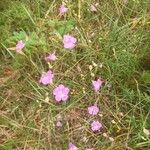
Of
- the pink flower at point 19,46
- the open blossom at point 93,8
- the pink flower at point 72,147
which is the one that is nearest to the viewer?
the pink flower at point 72,147

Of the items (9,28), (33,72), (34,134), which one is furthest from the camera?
(9,28)

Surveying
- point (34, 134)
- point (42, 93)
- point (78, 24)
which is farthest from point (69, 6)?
point (34, 134)

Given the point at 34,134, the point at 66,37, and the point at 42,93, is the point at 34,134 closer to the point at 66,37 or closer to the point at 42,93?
the point at 42,93

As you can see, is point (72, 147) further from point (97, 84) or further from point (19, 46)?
point (19, 46)

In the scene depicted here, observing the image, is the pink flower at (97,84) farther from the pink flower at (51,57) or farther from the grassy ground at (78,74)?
the pink flower at (51,57)

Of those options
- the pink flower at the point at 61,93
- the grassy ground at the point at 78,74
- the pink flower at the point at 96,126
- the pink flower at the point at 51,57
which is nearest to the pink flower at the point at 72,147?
the grassy ground at the point at 78,74

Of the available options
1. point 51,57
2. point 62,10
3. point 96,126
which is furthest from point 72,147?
point 62,10
